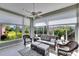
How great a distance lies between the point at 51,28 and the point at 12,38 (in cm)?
166

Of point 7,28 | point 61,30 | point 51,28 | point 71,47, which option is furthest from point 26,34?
point 71,47

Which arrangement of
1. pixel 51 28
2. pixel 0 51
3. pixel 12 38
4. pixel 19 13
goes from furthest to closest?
pixel 51 28, pixel 19 13, pixel 12 38, pixel 0 51

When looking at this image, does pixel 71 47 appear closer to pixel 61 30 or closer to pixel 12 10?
pixel 61 30

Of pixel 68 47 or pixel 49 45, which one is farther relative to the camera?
pixel 49 45

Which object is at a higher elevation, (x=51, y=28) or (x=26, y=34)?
(x=51, y=28)

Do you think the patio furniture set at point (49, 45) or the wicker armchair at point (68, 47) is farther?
the patio furniture set at point (49, 45)

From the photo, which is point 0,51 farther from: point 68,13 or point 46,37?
point 68,13

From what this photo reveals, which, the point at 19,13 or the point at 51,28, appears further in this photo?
the point at 51,28

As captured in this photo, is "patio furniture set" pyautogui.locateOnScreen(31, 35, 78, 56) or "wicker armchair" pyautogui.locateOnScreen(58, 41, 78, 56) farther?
"patio furniture set" pyautogui.locateOnScreen(31, 35, 78, 56)

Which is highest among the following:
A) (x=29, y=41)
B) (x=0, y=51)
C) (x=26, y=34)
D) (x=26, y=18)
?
(x=26, y=18)

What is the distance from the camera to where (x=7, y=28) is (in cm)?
277

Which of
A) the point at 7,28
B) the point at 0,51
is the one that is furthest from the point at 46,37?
the point at 0,51

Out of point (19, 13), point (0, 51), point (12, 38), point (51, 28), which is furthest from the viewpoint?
point (51, 28)

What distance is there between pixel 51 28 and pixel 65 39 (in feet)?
2.42
